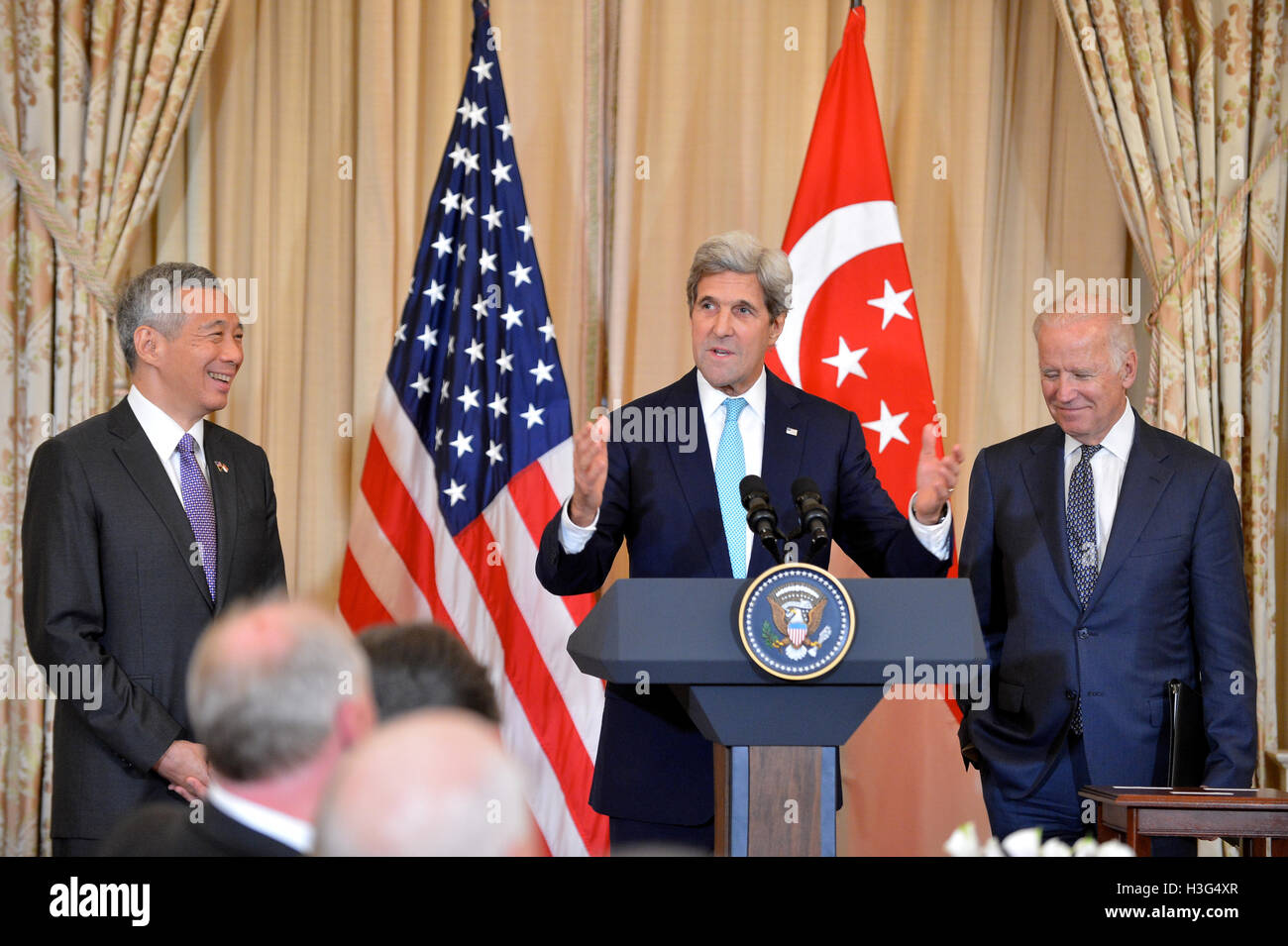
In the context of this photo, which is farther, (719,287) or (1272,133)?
(1272,133)

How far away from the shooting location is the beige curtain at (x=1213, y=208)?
4258 millimetres

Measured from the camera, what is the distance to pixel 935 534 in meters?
2.57

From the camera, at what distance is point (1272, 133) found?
4355mm

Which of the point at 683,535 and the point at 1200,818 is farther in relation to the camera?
the point at 683,535

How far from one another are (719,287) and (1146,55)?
2.28 metres

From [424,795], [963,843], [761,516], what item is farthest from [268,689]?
[761,516]

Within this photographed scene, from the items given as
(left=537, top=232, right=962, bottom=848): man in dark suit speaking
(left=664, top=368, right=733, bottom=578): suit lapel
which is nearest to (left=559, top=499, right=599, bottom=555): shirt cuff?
(left=537, top=232, right=962, bottom=848): man in dark suit speaking

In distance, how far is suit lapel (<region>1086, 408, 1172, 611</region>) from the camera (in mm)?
2932

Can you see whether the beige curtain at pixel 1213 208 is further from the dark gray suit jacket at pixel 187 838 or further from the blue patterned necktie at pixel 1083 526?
the dark gray suit jacket at pixel 187 838

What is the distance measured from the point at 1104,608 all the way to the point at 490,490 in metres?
2.09

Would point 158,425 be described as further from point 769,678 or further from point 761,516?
point 769,678

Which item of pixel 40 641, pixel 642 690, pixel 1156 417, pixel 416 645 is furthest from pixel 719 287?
pixel 1156 417

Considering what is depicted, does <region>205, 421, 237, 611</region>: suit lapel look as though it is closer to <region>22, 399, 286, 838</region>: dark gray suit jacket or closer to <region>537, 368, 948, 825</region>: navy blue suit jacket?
<region>22, 399, 286, 838</region>: dark gray suit jacket
